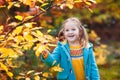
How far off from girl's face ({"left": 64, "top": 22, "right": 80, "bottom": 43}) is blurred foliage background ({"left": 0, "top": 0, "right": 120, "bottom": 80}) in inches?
6.6

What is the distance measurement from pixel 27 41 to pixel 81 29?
2.12ft

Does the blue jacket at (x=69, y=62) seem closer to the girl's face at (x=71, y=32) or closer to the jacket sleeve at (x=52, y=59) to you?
the jacket sleeve at (x=52, y=59)

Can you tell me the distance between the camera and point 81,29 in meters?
4.14

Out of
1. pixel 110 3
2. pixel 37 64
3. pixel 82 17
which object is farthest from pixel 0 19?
pixel 110 3

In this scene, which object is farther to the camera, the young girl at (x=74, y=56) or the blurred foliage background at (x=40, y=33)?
the young girl at (x=74, y=56)

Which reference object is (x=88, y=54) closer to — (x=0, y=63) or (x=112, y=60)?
(x=0, y=63)

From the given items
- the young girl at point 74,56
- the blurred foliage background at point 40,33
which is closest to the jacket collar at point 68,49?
the young girl at point 74,56

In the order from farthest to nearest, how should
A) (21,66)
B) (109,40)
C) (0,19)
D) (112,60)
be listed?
1. (109,40)
2. (112,60)
3. (0,19)
4. (21,66)

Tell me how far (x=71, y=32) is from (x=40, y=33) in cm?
42

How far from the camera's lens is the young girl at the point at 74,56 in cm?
401

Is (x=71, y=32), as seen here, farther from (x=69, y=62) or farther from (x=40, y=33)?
(x=40, y=33)

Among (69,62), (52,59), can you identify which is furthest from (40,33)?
(69,62)

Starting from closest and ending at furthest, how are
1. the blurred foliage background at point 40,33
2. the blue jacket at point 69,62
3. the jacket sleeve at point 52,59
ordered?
the blurred foliage background at point 40,33
the jacket sleeve at point 52,59
the blue jacket at point 69,62

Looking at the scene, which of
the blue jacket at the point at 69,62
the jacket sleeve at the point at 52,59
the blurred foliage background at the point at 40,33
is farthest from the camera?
the blue jacket at the point at 69,62
